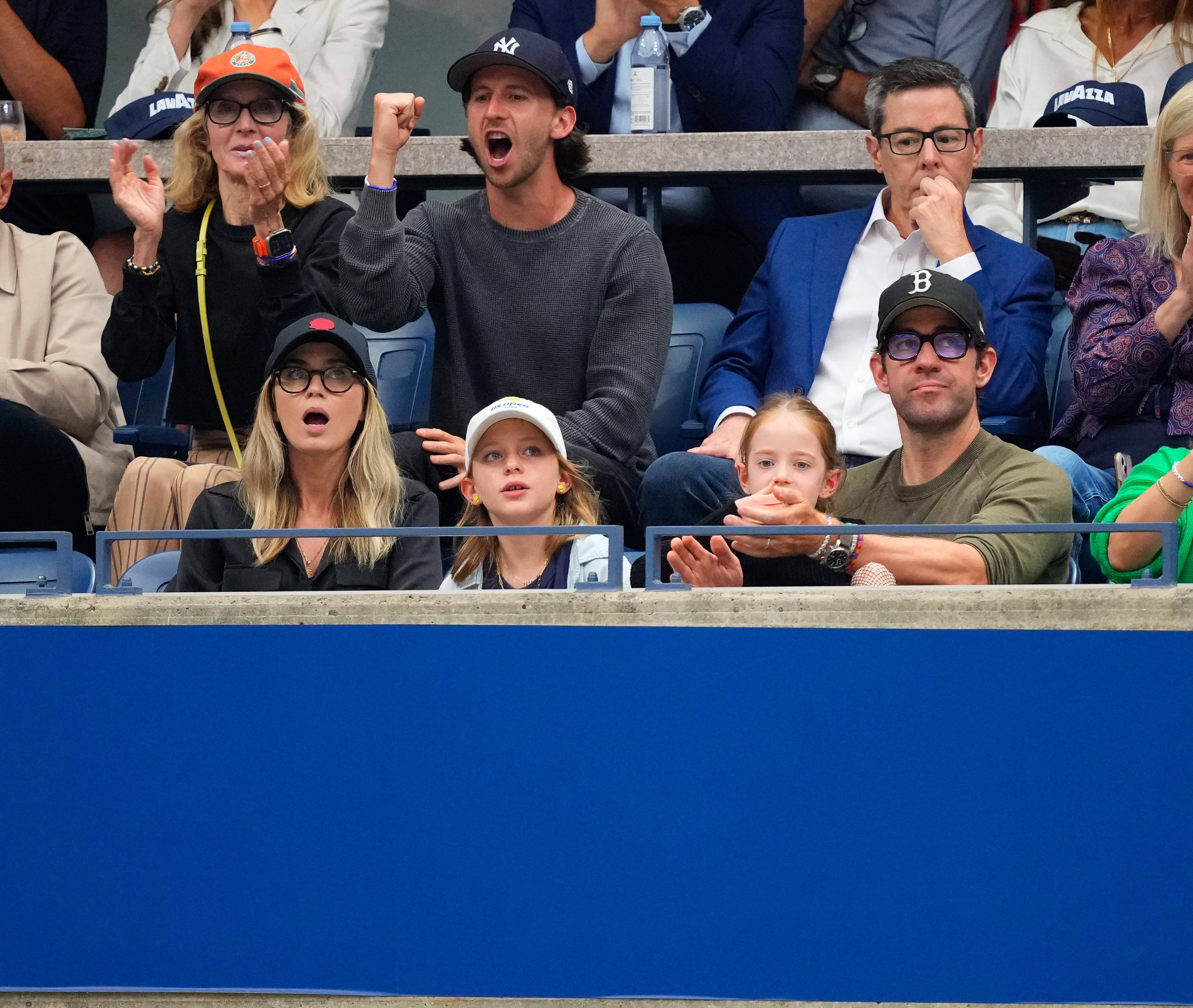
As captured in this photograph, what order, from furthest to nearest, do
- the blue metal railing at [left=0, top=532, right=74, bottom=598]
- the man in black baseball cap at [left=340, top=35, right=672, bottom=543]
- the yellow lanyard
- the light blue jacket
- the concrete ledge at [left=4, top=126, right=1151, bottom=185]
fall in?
the concrete ledge at [left=4, top=126, right=1151, bottom=185]
the yellow lanyard
the man in black baseball cap at [left=340, top=35, right=672, bottom=543]
the light blue jacket
the blue metal railing at [left=0, top=532, right=74, bottom=598]

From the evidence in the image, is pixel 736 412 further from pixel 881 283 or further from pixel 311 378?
pixel 311 378

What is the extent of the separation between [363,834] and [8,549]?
0.96m

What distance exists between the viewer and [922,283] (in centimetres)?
267

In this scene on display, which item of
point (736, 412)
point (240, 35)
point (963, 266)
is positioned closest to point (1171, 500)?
point (963, 266)

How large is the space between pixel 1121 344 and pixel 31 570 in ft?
6.08

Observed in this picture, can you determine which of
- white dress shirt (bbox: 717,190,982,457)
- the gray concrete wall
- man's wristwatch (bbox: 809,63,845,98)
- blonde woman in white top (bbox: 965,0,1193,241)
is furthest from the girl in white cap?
the gray concrete wall

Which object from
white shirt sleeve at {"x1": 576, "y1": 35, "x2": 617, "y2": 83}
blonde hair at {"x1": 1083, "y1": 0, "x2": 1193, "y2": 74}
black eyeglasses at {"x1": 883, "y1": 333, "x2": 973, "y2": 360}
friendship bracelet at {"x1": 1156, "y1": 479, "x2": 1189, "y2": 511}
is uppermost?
blonde hair at {"x1": 1083, "y1": 0, "x2": 1193, "y2": 74}

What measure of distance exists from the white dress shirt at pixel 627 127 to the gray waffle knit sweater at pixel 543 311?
64 cm

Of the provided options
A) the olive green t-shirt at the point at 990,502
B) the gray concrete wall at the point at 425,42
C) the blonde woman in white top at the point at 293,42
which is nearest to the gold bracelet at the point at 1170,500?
the olive green t-shirt at the point at 990,502

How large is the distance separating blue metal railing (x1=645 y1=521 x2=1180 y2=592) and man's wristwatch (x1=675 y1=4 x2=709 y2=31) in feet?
6.34

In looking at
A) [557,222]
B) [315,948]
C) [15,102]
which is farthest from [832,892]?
[15,102]

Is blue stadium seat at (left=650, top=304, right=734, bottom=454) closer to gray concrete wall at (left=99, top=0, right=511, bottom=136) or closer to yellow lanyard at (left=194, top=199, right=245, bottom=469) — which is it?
yellow lanyard at (left=194, top=199, right=245, bottom=469)

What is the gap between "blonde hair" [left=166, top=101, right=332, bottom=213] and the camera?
328cm

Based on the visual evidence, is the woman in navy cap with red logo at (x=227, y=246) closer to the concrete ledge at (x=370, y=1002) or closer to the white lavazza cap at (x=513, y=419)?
the white lavazza cap at (x=513, y=419)
